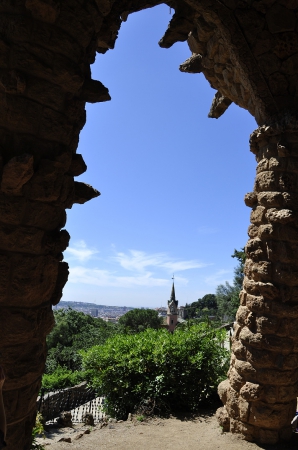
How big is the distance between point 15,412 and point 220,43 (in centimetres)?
526

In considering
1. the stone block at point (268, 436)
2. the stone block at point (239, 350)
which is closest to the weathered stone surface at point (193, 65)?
the stone block at point (239, 350)

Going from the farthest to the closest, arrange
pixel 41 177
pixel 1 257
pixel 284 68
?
pixel 284 68, pixel 41 177, pixel 1 257

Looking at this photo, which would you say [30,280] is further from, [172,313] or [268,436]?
[172,313]

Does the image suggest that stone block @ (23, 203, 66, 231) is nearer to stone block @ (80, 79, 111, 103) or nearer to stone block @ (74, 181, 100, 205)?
stone block @ (74, 181, 100, 205)

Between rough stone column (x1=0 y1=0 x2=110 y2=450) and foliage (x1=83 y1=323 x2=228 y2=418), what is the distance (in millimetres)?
4226

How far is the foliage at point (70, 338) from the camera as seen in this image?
22297 mm

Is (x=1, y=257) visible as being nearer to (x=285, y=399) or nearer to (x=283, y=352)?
(x=283, y=352)

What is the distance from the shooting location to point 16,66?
7.36ft

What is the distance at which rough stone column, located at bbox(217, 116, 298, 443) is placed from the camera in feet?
13.2

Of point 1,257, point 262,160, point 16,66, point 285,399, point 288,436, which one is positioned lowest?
point 288,436

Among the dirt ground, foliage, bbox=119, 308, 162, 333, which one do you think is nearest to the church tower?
foliage, bbox=119, 308, 162, 333

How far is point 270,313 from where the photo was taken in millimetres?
4105

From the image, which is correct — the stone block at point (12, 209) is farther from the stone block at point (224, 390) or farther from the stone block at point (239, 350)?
the stone block at point (224, 390)

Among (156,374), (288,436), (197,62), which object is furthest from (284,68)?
(156,374)
